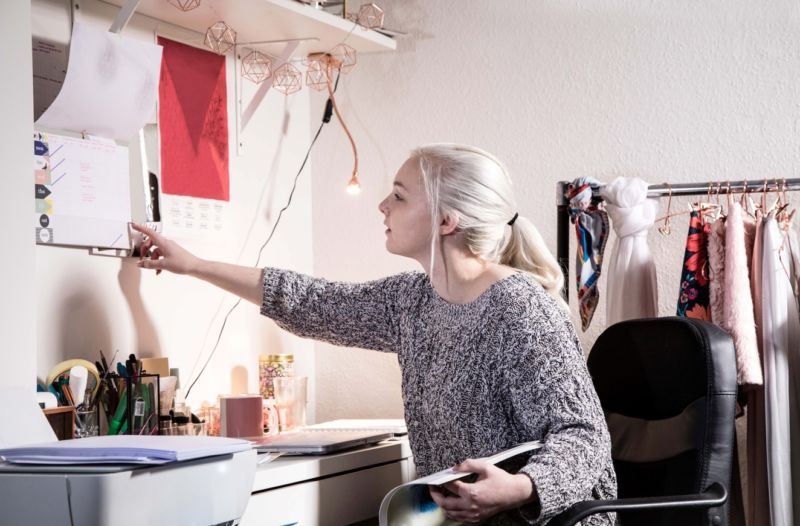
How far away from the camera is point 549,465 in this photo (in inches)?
61.0

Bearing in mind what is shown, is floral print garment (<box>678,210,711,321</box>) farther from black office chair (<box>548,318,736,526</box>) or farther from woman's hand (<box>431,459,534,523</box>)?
woman's hand (<box>431,459,534,523</box>)

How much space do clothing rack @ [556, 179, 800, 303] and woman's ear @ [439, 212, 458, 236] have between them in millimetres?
504

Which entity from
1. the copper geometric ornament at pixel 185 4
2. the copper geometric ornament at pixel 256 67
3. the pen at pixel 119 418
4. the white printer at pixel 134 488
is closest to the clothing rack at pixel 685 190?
Answer: the copper geometric ornament at pixel 256 67

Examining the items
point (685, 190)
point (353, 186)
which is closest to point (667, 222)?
point (685, 190)

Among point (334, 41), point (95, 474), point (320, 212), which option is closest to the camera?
point (95, 474)

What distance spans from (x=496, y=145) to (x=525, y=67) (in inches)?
8.9

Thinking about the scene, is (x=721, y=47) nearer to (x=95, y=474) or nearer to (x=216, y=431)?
(x=216, y=431)

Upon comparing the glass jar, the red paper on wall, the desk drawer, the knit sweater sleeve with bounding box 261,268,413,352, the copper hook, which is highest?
the red paper on wall

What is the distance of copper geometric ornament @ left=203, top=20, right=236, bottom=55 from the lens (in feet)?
7.33

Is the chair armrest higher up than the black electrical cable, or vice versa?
the black electrical cable

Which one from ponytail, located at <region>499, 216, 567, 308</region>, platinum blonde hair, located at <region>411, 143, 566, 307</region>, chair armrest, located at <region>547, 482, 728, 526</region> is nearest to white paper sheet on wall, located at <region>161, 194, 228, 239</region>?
platinum blonde hair, located at <region>411, 143, 566, 307</region>

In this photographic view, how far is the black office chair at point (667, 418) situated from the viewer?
169cm

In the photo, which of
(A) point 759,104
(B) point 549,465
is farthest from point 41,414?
(A) point 759,104

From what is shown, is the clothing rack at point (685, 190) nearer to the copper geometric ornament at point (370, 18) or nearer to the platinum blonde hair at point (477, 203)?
the platinum blonde hair at point (477, 203)
